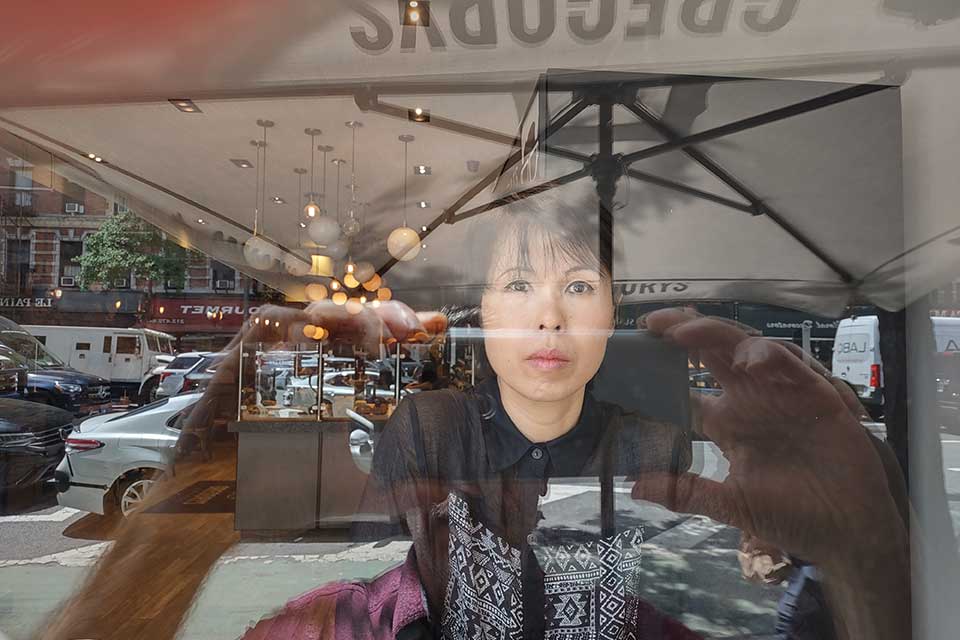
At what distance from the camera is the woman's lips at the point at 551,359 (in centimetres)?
146

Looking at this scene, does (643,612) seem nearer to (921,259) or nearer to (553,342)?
(553,342)

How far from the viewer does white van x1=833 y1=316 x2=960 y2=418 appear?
1.47 m

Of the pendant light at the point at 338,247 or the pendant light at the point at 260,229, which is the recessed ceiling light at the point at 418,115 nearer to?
the pendant light at the point at 260,229

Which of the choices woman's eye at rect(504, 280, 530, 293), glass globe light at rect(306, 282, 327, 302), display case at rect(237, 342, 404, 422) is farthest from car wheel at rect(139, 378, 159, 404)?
glass globe light at rect(306, 282, 327, 302)

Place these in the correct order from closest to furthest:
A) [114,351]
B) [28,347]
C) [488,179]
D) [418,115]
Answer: [28,347], [114,351], [488,179], [418,115]

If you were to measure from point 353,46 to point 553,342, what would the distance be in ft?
4.19

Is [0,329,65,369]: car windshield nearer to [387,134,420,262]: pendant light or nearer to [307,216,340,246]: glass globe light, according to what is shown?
[387,134,420,262]: pendant light

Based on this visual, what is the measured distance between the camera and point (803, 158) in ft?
5.74

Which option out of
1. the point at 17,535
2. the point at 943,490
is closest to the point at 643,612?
the point at 943,490

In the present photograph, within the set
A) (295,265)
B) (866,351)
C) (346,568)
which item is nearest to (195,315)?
(346,568)

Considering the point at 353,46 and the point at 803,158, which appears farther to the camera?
the point at 353,46

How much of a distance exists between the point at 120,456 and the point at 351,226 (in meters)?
2.01

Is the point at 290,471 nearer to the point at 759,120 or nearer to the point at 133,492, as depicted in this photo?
the point at 133,492

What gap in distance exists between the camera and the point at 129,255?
6.23ft
